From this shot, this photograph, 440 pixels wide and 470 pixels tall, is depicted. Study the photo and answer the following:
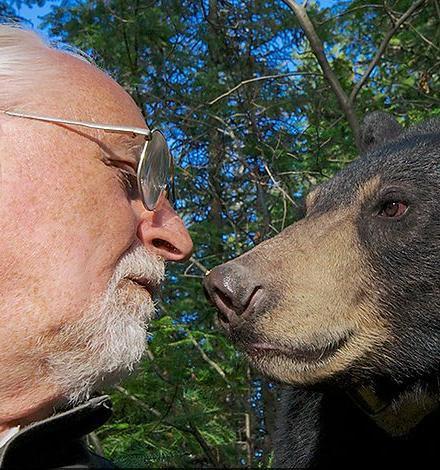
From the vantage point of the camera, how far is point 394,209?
7.93 feet

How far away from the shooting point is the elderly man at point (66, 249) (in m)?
1.49

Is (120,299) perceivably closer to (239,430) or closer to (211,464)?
(211,464)

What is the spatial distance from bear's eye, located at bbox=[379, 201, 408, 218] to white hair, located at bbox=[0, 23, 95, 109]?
126 centimetres

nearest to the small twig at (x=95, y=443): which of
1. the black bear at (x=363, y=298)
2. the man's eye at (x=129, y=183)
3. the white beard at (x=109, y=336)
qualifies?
the black bear at (x=363, y=298)

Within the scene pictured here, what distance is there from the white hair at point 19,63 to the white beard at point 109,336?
468 millimetres

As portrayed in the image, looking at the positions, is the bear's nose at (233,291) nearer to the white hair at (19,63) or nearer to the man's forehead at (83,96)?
the man's forehead at (83,96)

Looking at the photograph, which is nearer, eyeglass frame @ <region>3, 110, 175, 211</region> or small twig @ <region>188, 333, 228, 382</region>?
eyeglass frame @ <region>3, 110, 175, 211</region>

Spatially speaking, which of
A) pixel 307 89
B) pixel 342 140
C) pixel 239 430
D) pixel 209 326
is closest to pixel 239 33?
pixel 307 89

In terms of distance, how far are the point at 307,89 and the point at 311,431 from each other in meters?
5.46

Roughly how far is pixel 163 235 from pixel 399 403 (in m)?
1.22

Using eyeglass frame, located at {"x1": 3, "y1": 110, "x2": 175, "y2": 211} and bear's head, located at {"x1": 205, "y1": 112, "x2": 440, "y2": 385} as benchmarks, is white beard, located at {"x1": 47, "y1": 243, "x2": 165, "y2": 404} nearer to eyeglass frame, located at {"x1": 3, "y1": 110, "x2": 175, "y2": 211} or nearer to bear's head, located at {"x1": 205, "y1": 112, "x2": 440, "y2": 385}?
eyeglass frame, located at {"x1": 3, "y1": 110, "x2": 175, "y2": 211}

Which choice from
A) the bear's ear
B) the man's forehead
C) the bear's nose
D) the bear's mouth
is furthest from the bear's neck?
the man's forehead

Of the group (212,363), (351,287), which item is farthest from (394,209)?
(212,363)

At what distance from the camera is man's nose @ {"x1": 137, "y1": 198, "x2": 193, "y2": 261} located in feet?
5.83
